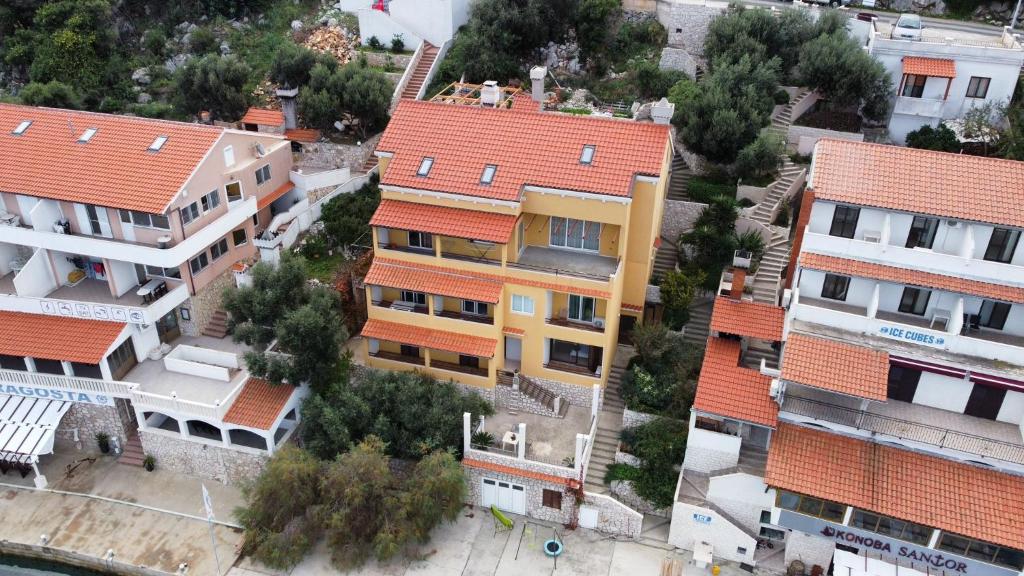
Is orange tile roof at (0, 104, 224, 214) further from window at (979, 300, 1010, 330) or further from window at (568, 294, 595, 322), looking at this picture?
window at (979, 300, 1010, 330)

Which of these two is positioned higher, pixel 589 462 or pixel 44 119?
pixel 44 119

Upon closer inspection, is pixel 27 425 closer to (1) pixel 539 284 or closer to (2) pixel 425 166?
(2) pixel 425 166

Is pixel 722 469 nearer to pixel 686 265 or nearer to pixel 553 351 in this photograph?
pixel 553 351

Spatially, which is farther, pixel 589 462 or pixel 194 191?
pixel 194 191

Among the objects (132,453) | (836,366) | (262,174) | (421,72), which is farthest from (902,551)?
(421,72)

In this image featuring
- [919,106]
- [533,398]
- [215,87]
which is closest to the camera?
[533,398]

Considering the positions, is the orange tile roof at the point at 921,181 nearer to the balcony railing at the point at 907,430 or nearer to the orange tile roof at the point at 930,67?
the balcony railing at the point at 907,430

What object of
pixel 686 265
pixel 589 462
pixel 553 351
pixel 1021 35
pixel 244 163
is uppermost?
pixel 1021 35

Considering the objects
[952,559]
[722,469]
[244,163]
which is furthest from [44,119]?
[952,559]
